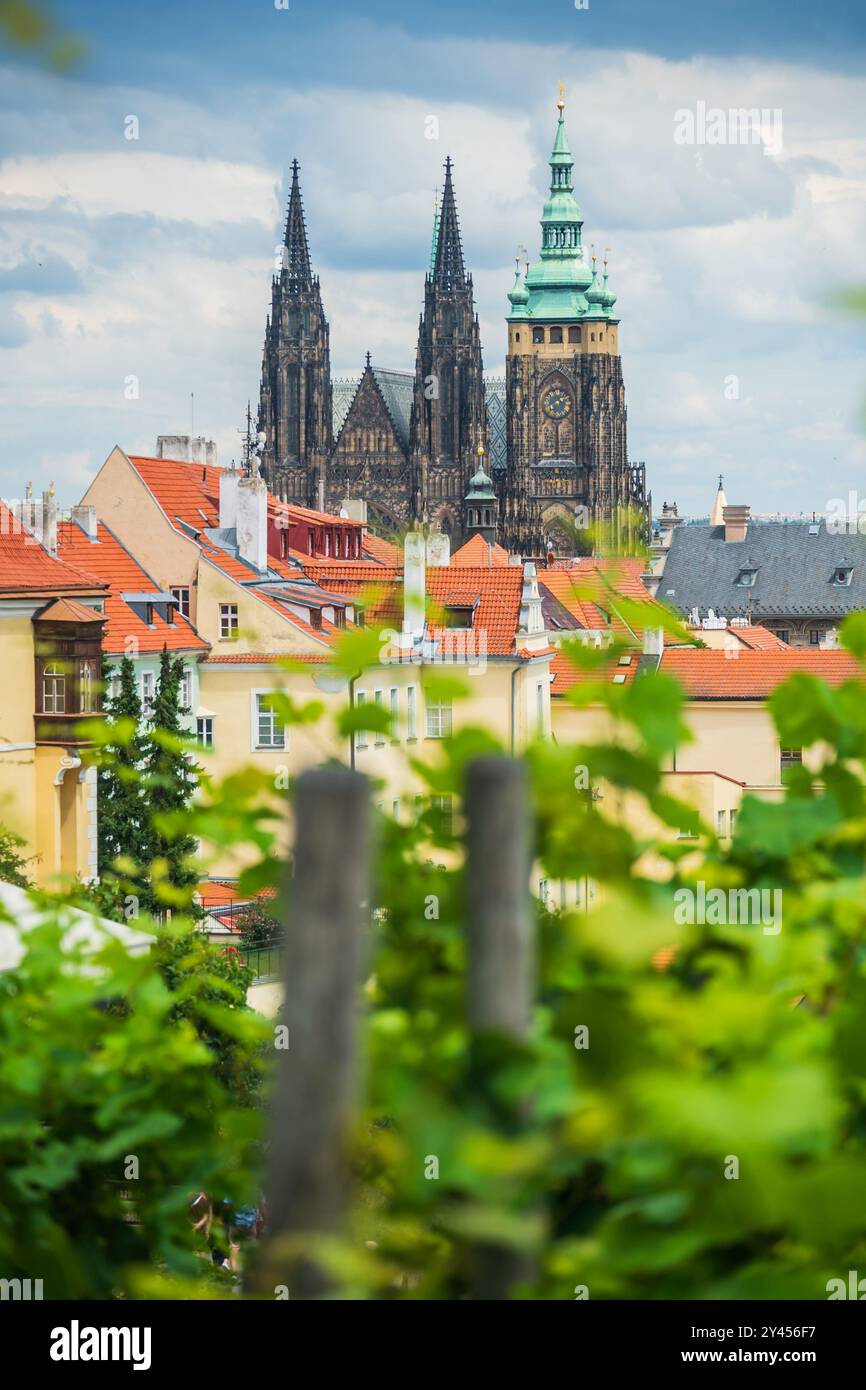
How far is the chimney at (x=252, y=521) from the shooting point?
3634 centimetres

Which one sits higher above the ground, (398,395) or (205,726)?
(398,395)

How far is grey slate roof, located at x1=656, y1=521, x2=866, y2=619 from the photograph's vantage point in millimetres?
86750

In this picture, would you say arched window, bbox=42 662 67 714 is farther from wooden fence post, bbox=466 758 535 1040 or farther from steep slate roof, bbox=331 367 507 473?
steep slate roof, bbox=331 367 507 473

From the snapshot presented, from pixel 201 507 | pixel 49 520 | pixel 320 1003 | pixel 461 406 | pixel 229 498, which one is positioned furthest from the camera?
pixel 461 406

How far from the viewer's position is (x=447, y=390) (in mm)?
119062

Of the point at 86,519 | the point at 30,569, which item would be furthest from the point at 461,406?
the point at 30,569

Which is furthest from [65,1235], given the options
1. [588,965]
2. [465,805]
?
[465,805]

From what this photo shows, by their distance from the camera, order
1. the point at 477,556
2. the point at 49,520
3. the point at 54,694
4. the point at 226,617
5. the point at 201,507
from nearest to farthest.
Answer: the point at 54,694 < the point at 49,520 < the point at 226,617 < the point at 201,507 < the point at 477,556

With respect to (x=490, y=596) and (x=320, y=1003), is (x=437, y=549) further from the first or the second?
(x=320, y=1003)

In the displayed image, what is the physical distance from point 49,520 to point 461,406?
3506 inches

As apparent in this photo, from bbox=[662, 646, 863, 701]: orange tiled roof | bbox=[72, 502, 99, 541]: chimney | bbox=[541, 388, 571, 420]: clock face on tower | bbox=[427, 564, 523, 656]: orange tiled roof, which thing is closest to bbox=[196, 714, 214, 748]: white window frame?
bbox=[72, 502, 99, 541]: chimney

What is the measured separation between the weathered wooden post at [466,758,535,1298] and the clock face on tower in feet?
402
